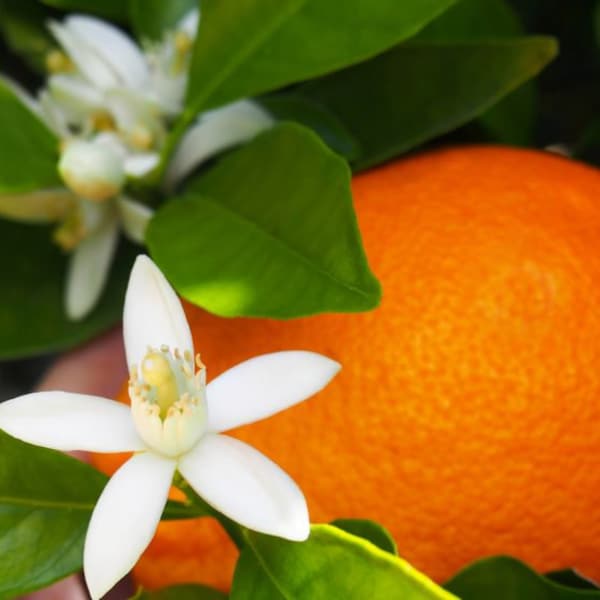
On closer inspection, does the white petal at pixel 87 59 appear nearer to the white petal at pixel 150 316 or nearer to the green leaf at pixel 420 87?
the green leaf at pixel 420 87

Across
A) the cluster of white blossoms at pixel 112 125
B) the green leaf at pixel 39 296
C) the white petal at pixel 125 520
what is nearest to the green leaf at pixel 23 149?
the cluster of white blossoms at pixel 112 125

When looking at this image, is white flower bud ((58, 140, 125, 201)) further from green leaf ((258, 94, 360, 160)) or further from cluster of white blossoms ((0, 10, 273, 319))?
green leaf ((258, 94, 360, 160))

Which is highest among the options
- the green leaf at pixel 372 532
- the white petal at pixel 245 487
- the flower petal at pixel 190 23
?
the flower petal at pixel 190 23

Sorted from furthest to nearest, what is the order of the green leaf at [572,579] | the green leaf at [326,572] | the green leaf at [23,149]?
the green leaf at [23,149]
the green leaf at [572,579]
the green leaf at [326,572]

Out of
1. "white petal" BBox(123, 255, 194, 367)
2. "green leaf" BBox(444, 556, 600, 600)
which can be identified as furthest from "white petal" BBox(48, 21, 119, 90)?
"green leaf" BBox(444, 556, 600, 600)

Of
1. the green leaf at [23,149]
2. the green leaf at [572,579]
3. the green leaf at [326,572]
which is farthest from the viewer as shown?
the green leaf at [23,149]

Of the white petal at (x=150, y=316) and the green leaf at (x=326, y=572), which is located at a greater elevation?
the white petal at (x=150, y=316)

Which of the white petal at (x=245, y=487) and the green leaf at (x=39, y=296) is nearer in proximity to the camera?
the white petal at (x=245, y=487)

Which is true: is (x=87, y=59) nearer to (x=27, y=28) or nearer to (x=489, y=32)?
(x=27, y=28)
